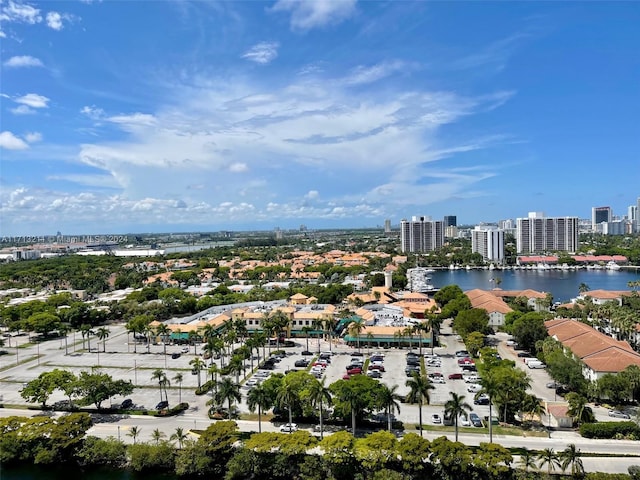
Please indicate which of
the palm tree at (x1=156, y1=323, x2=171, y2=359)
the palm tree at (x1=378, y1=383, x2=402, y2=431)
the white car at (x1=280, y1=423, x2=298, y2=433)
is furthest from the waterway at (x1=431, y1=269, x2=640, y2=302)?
the white car at (x1=280, y1=423, x2=298, y2=433)

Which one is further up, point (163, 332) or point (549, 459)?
point (163, 332)

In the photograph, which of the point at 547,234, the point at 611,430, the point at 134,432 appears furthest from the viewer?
the point at 547,234

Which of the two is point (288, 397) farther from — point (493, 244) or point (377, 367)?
point (493, 244)

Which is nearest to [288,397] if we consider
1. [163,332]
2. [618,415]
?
[618,415]

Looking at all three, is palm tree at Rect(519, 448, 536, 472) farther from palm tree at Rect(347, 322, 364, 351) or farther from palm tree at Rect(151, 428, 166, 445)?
palm tree at Rect(347, 322, 364, 351)

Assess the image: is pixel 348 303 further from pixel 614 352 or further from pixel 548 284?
pixel 548 284

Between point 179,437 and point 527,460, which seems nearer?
point 527,460
